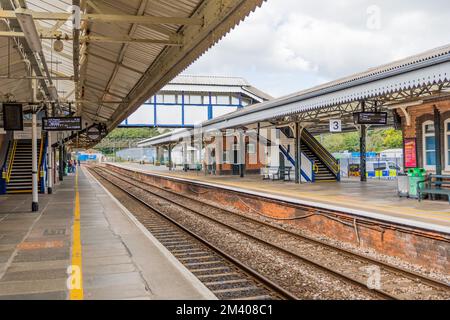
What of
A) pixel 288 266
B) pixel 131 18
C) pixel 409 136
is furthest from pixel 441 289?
pixel 409 136

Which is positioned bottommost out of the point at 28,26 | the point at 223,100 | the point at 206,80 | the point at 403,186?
the point at 403,186

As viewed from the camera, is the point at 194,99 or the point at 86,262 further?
the point at 194,99

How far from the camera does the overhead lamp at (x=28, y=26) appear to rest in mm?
6574

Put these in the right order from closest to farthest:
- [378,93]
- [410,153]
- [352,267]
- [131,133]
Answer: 1. [352,267]
2. [378,93]
3. [410,153]
4. [131,133]

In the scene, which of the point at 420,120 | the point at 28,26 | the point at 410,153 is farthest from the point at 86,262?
the point at 420,120

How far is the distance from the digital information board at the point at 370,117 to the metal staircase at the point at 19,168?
14749mm

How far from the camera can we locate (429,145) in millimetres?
13297

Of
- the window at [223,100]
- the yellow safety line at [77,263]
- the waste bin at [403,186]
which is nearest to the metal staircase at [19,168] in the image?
the yellow safety line at [77,263]

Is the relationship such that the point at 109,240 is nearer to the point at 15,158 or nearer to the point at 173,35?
the point at 173,35

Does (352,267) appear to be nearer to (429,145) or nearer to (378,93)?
(378,93)

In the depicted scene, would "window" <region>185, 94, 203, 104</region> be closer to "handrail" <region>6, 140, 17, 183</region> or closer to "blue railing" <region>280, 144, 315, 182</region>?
"blue railing" <region>280, 144, 315, 182</region>

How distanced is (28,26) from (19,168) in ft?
49.8

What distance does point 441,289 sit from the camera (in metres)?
6.39

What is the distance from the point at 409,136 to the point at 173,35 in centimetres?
878
